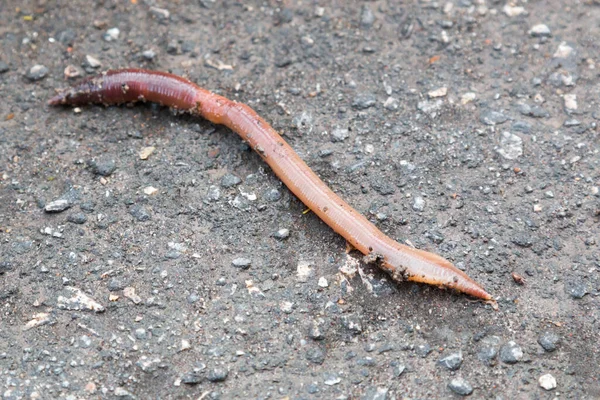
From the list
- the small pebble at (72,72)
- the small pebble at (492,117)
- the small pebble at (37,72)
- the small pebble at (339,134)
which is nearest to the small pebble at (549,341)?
the small pebble at (492,117)

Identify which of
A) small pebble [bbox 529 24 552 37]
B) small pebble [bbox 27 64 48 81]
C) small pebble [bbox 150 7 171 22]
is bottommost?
small pebble [bbox 27 64 48 81]

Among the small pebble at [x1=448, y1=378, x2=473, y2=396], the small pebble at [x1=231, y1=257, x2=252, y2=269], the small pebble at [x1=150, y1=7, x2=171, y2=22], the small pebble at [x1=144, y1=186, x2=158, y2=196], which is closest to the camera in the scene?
the small pebble at [x1=448, y1=378, x2=473, y2=396]

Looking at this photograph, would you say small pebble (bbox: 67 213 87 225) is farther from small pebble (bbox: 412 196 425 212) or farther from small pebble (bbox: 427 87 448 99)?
small pebble (bbox: 427 87 448 99)

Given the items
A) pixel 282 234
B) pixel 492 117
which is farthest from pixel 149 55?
pixel 492 117

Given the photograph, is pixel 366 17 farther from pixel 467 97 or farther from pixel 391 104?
pixel 467 97

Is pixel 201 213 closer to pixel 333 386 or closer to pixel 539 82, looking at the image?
pixel 333 386

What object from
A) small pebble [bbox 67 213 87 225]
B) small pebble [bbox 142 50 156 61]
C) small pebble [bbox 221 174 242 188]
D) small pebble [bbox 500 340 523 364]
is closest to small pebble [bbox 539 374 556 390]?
small pebble [bbox 500 340 523 364]
